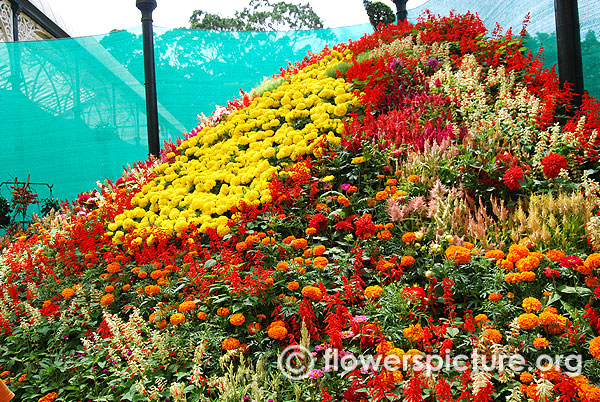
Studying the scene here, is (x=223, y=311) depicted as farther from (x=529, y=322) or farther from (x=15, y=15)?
(x=15, y=15)

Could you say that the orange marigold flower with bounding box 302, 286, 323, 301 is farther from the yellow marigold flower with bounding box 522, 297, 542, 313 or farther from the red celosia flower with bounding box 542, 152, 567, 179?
the red celosia flower with bounding box 542, 152, 567, 179

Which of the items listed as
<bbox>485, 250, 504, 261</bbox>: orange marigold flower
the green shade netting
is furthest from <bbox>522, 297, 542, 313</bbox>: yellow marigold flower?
the green shade netting

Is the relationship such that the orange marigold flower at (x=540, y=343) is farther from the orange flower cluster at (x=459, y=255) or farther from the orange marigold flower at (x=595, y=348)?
the orange flower cluster at (x=459, y=255)

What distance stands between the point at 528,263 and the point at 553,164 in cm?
118

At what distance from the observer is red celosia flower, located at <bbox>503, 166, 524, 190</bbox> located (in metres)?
2.97

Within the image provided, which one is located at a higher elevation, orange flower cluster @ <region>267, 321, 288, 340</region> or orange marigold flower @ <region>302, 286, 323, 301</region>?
orange marigold flower @ <region>302, 286, 323, 301</region>

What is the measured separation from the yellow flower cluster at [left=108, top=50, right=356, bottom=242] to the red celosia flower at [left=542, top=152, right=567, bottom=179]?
5.89 feet

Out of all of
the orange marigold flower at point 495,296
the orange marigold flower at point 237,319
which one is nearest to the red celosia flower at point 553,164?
the orange marigold flower at point 495,296

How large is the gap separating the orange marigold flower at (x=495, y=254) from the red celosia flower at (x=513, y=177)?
32.6 inches

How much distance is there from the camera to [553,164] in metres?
2.98

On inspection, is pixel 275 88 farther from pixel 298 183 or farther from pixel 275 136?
pixel 298 183

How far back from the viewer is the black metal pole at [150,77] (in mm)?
6320

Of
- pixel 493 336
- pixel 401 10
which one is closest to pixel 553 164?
pixel 493 336

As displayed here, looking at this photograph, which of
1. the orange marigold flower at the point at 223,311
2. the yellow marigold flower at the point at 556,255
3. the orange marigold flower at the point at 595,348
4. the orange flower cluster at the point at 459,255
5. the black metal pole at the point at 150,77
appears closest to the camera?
the orange marigold flower at the point at 595,348
